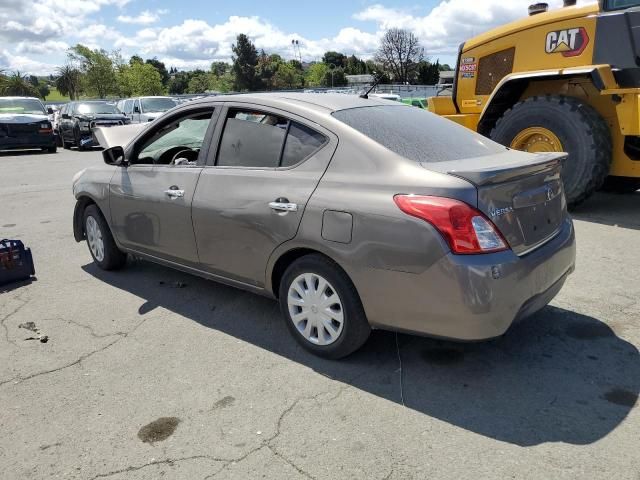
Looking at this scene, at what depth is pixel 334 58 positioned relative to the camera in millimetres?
138750

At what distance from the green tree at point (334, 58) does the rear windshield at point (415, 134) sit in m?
134

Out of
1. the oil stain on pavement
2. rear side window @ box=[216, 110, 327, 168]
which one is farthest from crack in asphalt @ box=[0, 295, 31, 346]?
rear side window @ box=[216, 110, 327, 168]

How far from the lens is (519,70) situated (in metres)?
7.36

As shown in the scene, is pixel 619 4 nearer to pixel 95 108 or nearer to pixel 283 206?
pixel 283 206

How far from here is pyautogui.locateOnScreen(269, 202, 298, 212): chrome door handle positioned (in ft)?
10.8

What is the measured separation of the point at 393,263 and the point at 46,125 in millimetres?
18519

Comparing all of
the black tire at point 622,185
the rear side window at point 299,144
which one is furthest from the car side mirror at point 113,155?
the black tire at point 622,185

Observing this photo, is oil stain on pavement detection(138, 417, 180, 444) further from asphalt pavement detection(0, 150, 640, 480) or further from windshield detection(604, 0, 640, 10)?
windshield detection(604, 0, 640, 10)

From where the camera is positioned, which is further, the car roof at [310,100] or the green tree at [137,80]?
the green tree at [137,80]

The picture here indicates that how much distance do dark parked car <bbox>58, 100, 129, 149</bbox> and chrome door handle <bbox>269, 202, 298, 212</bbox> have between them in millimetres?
16740

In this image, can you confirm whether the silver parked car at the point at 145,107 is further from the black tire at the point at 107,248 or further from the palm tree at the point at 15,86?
the palm tree at the point at 15,86

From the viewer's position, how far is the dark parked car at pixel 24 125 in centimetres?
1752

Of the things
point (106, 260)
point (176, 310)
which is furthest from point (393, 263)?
point (106, 260)

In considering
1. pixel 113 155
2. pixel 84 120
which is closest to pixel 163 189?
pixel 113 155
